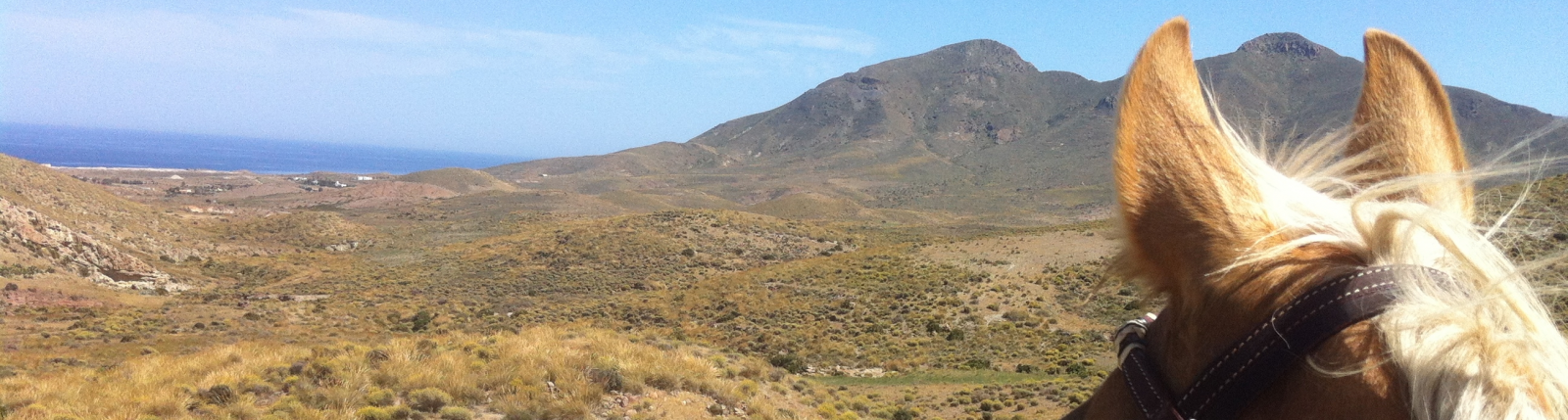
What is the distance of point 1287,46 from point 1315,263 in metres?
224

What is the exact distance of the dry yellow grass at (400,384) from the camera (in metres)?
7.65

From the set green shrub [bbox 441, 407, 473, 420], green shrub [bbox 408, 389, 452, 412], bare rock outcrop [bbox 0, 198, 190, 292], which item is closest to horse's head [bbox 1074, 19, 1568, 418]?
green shrub [bbox 441, 407, 473, 420]

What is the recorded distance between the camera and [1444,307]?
0.68 m

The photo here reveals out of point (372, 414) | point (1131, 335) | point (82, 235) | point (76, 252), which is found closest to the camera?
point (1131, 335)

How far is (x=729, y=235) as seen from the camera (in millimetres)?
49594

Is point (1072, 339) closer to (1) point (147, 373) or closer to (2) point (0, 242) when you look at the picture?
(1) point (147, 373)

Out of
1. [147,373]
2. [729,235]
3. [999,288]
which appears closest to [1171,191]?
[147,373]

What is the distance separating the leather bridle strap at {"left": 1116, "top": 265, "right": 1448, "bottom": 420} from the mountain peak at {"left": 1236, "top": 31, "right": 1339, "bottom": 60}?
219305 mm

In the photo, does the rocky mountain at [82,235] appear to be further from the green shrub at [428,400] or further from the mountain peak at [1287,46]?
the mountain peak at [1287,46]

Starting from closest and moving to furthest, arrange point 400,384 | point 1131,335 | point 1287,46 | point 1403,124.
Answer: point 1131,335 → point 1403,124 → point 400,384 → point 1287,46

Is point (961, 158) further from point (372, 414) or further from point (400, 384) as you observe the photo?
point (372, 414)

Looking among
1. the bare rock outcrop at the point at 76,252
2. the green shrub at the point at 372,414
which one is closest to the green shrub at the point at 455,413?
the green shrub at the point at 372,414

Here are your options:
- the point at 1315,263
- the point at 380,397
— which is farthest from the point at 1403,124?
the point at 380,397

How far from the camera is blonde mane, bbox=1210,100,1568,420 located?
0.64m
